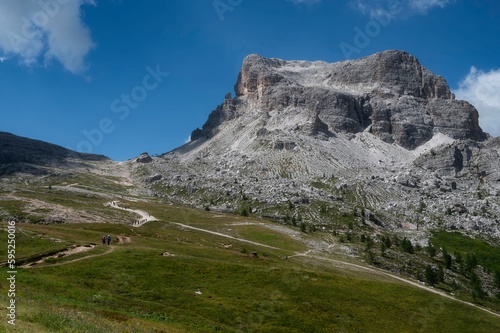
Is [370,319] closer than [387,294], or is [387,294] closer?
[370,319]

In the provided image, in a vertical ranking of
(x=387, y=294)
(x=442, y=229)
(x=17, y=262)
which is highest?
(x=442, y=229)

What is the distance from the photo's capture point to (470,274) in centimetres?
12975

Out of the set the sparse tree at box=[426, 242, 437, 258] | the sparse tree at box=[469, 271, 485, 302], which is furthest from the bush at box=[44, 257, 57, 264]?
the sparse tree at box=[426, 242, 437, 258]

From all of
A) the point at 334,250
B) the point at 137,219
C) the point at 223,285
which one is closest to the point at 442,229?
the point at 334,250

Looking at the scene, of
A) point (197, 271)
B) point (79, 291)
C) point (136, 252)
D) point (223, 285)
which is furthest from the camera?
point (136, 252)

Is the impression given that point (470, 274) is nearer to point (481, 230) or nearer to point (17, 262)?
point (481, 230)

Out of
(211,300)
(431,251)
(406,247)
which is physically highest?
(431,251)

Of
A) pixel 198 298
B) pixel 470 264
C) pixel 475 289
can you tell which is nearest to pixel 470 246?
pixel 470 264

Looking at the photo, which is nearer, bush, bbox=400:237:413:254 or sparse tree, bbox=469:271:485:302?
sparse tree, bbox=469:271:485:302

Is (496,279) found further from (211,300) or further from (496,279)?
(211,300)

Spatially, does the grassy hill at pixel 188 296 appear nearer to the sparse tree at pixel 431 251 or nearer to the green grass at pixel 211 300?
the green grass at pixel 211 300

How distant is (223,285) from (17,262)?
29.1 m

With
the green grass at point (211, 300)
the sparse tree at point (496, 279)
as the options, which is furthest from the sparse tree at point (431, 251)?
the green grass at point (211, 300)

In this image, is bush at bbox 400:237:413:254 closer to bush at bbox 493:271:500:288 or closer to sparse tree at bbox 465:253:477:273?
sparse tree at bbox 465:253:477:273
